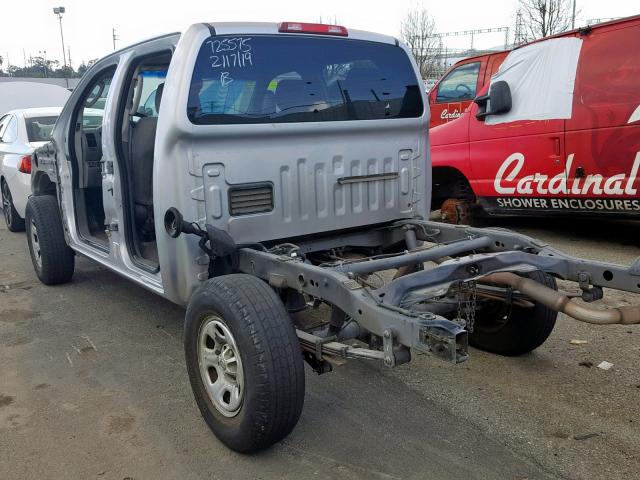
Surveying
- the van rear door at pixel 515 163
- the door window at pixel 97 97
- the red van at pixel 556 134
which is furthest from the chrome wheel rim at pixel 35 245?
the van rear door at pixel 515 163

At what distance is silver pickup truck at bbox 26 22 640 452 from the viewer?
273 centimetres

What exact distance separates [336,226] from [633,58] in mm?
3853

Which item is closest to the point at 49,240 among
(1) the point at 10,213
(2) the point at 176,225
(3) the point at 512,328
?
(2) the point at 176,225

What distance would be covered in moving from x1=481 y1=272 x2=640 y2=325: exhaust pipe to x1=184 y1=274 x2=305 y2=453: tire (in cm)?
113

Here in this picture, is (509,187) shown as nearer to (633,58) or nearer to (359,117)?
(633,58)

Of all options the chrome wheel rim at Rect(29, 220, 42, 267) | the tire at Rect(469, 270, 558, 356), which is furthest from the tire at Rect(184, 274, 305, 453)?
the chrome wheel rim at Rect(29, 220, 42, 267)

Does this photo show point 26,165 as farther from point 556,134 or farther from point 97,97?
point 556,134

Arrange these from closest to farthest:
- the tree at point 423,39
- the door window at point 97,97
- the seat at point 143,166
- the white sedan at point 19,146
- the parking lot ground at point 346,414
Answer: the parking lot ground at point 346,414 < the seat at point 143,166 < the door window at point 97,97 < the white sedan at point 19,146 < the tree at point 423,39

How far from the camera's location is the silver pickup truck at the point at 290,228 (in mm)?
2729

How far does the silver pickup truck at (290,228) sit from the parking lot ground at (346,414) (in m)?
0.24

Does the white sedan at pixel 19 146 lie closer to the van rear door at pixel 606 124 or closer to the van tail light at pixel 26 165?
the van tail light at pixel 26 165

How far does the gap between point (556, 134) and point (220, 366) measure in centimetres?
482

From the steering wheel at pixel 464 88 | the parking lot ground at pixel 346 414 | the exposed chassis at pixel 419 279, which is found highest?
the steering wheel at pixel 464 88

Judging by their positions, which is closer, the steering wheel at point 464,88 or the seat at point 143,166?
the seat at point 143,166
